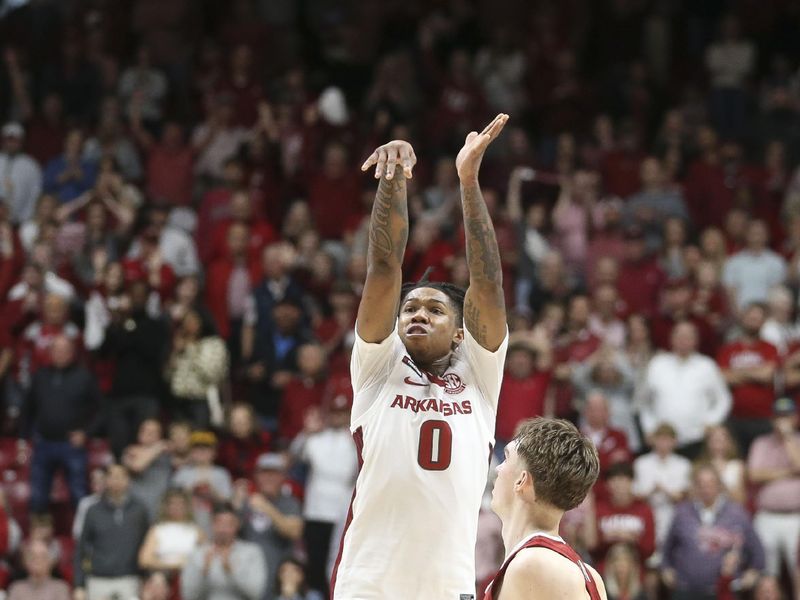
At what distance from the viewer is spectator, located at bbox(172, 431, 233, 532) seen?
13438 millimetres

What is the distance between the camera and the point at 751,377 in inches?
555

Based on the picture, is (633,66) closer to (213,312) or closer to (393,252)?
(213,312)

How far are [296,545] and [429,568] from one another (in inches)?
289

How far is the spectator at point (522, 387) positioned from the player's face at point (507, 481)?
8.10 m

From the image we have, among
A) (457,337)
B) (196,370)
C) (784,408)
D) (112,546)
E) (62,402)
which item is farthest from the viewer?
(196,370)

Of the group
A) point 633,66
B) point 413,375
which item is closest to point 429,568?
point 413,375

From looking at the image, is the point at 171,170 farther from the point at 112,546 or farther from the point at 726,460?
the point at 726,460

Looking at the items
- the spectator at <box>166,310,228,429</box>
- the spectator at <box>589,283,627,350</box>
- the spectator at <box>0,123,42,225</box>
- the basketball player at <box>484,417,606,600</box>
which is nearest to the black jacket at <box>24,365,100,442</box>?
the spectator at <box>166,310,228,429</box>

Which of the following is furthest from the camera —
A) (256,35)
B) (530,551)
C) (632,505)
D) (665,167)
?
(256,35)

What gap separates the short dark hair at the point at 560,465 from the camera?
533 centimetres

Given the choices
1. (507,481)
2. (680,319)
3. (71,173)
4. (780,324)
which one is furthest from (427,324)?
(71,173)

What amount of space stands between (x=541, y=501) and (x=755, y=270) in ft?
35.0

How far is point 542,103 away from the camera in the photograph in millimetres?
19266

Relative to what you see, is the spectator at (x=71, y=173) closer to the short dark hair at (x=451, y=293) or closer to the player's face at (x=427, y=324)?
the short dark hair at (x=451, y=293)
